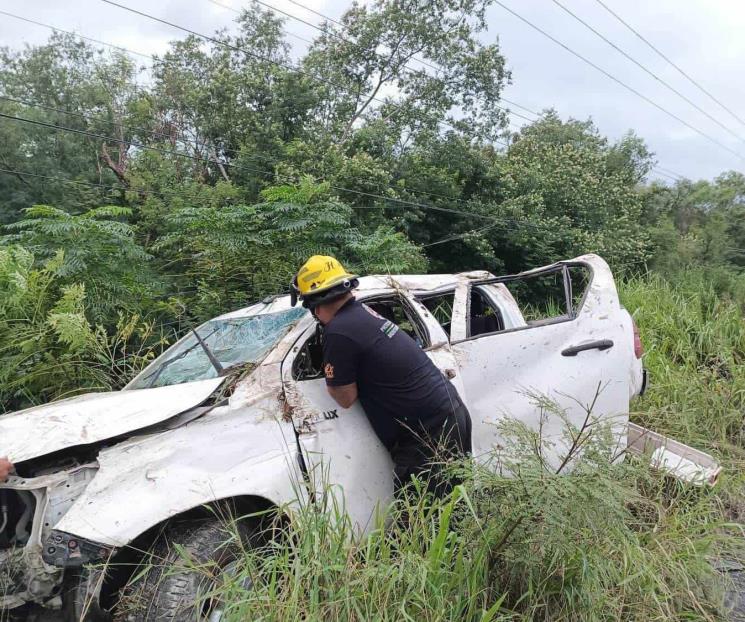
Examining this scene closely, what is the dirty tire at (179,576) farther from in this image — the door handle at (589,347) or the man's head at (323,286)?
the door handle at (589,347)

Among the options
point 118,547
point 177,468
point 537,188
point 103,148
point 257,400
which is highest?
point 537,188

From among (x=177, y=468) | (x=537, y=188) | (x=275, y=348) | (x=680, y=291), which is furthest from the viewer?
(x=537, y=188)

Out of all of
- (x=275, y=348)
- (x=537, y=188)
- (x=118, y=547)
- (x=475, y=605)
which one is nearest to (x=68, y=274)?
(x=275, y=348)

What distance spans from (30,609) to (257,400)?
129 centimetres

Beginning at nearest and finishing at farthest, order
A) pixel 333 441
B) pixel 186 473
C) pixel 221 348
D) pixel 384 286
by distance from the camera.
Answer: pixel 186 473 → pixel 333 441 → pixel 221 348 → pixel 384 286

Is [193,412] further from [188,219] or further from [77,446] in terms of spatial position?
[188,219]

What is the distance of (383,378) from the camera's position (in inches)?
118

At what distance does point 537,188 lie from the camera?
17.0 meters

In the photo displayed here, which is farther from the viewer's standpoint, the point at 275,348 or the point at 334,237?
the point at 334,237

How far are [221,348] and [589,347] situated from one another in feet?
7.51

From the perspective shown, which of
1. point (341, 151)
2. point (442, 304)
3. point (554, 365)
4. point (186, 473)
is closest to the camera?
point (186, 473)

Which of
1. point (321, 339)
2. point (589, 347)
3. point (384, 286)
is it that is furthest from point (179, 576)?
point (589, 347)

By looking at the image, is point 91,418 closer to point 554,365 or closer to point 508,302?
point 554,365

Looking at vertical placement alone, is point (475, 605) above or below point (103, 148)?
above
